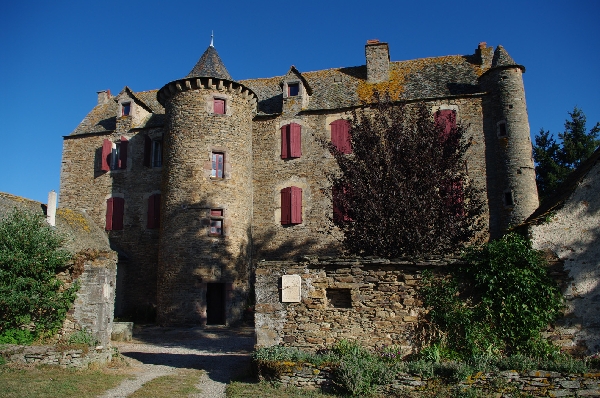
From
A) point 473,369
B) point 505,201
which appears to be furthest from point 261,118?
point 473,369

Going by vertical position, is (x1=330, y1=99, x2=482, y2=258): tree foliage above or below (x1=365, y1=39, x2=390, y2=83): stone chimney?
below

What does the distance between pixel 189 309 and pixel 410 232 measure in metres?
10.6

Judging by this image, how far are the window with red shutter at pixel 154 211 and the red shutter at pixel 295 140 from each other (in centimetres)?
676

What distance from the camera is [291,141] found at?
845 inches

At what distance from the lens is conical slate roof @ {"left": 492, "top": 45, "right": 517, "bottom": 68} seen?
19.9 metres

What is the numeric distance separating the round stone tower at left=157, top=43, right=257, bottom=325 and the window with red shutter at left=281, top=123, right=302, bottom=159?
1.79 meters

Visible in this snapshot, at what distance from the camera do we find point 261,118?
883 inches

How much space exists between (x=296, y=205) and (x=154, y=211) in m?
6.80

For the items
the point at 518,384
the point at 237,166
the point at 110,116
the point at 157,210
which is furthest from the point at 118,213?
the point at 518,384

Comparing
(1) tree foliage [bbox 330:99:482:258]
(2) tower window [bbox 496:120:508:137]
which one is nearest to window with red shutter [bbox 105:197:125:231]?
(1) tree foliage [bbox 330:99:482:258]

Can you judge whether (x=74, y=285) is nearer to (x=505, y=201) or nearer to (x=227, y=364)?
(x=227, y=364)

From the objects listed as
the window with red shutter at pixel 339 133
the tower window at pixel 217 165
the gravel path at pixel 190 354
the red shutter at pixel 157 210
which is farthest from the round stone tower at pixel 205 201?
the window with red shutter at pixel 339 133

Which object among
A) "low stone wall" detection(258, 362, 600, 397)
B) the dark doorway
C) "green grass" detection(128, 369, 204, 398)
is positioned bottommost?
"green grass" detection(128, 369, 204, 398)

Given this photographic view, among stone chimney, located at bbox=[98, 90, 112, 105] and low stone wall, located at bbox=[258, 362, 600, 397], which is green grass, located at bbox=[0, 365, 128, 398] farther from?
stone chimney, located at bbox=[98, 90, 112, 105]
